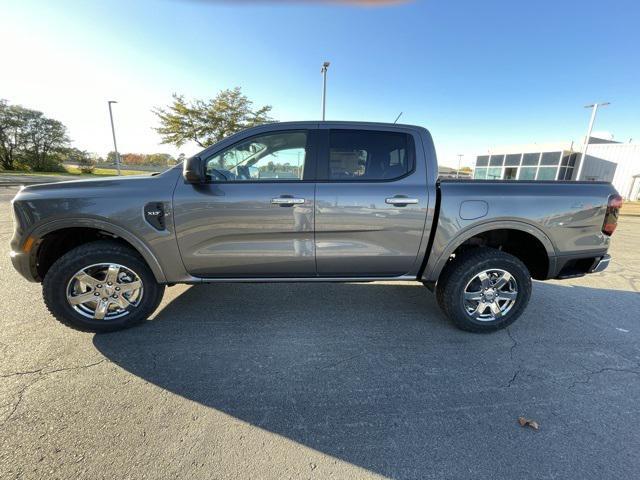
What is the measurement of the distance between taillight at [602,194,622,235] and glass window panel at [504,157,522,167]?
32528 mm

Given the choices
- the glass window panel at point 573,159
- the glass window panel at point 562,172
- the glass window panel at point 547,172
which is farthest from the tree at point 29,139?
the glass window panel at point 573,159

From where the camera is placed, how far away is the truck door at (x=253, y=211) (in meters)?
2.63

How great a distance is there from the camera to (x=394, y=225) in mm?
2760

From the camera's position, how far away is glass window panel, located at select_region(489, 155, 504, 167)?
31.8 metres

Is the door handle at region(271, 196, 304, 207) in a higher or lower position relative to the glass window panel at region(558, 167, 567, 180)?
lower

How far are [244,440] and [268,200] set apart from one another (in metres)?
1.79

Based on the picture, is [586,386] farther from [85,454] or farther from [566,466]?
[85,454]

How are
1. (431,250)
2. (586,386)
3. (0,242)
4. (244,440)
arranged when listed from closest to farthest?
(244,440) < (586,386) < (431,250) < (0,242)

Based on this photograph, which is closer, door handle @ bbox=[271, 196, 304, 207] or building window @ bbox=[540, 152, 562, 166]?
door handle @ bbox=[271, 196, 304, 207]

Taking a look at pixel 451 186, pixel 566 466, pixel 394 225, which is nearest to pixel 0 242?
pixel 394 225

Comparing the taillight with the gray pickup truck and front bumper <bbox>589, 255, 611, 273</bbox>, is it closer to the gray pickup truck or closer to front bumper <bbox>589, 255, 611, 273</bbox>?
the gray pickup truck

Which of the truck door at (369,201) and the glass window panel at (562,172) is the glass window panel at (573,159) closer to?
the glass window panel at (562,172)

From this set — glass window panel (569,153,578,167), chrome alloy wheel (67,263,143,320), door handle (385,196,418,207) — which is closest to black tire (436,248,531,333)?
door handle (385,196,418,207)

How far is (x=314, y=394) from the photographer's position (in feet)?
7.06
